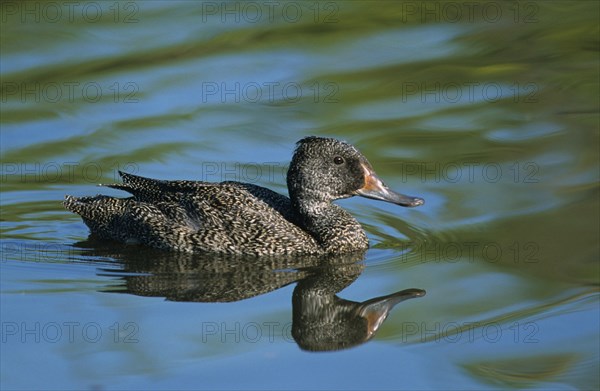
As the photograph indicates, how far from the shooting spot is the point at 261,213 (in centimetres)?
1158

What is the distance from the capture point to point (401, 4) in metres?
17.7

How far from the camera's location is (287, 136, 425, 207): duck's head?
11609 millimetres

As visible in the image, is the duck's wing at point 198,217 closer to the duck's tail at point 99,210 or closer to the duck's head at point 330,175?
the duck's tail at point 99,210

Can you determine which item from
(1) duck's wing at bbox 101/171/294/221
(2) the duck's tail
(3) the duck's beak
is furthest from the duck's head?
(2) the duck's tail

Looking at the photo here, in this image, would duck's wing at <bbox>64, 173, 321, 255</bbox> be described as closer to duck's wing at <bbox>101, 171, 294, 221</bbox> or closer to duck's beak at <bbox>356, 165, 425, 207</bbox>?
duck's wing at <bbox>101, 171, 294, 221</bbox>

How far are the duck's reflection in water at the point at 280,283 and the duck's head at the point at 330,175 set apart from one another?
650 mm

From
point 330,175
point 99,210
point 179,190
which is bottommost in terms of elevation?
point 99,210

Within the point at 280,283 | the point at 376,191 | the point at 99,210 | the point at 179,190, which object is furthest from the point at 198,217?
the point at 376,191

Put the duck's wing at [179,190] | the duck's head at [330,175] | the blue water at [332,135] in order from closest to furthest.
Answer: the blue water at [332,135]
the duck's head at [330,175]
the duck's wing at [179,190]

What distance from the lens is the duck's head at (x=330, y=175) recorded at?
11.6 meters

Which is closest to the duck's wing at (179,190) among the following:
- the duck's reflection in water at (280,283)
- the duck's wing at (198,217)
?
the duck's wing at (198,217)

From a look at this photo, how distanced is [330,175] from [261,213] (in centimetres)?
70

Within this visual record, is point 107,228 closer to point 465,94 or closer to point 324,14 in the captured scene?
point 465,94

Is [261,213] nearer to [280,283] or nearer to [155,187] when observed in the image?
[155,187]
